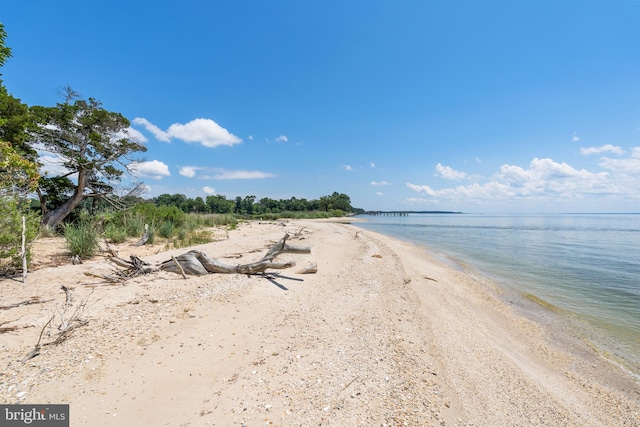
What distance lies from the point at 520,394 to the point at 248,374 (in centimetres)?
381

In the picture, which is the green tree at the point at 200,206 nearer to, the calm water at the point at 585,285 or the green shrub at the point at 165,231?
the green shrub at the point at 165,231

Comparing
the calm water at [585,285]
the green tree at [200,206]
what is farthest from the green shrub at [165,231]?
the green tree at [200,206]

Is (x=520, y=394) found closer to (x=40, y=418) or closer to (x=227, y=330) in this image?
(x=227, y=330)

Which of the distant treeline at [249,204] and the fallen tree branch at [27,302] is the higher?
the distant treeline at [249,204]

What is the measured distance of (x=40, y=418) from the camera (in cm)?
253

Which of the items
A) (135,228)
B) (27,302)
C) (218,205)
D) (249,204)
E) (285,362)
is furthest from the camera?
(249,204)

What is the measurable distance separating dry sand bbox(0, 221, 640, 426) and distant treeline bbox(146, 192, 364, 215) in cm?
6280

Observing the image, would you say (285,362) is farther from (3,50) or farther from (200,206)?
(200,206)

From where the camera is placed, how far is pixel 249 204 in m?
94.3

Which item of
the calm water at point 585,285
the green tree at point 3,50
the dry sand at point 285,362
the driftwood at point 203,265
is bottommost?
the calm water at point 585,285

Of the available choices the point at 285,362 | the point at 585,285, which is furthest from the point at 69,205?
the point at 585,285

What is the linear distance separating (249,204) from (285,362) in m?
94.3

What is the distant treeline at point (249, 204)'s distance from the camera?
257 ft

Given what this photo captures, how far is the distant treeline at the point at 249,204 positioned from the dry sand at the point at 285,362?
62.8 meters
